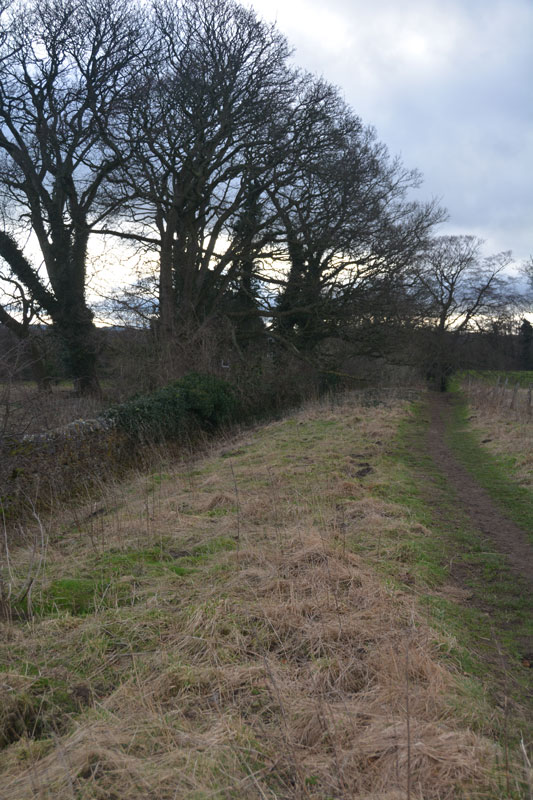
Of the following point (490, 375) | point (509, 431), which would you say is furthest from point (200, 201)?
point (490, 375)

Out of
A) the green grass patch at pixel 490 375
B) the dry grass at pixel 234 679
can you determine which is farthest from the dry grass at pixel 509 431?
the green grass patch at pixel 490 375

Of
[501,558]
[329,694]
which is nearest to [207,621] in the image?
[329,694]

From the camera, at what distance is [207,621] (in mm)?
4043

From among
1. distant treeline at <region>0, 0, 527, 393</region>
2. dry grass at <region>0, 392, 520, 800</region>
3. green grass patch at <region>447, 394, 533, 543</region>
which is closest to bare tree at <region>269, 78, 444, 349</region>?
distant treeline at <region>0, 0, 527, 393</region>

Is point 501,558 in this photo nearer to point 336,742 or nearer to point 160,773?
point 336,742

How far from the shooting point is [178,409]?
15.5 metres

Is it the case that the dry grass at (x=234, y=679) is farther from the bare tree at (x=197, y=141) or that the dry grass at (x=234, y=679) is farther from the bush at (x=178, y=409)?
the bare tree at (x=197, y=141)

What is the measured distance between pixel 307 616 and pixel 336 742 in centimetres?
141

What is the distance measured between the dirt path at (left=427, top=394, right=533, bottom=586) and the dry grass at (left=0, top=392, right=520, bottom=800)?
1407mm

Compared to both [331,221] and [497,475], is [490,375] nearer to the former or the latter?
[331,221]

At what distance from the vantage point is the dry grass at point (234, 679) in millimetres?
2615

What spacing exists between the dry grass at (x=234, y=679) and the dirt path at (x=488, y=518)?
141 cm

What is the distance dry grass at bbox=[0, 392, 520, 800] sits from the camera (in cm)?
262

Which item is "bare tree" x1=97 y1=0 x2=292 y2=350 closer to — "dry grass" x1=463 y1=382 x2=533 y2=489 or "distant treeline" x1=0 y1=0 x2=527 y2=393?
"distant treeline" x1=0 y1=0 x2=527 y2=393
